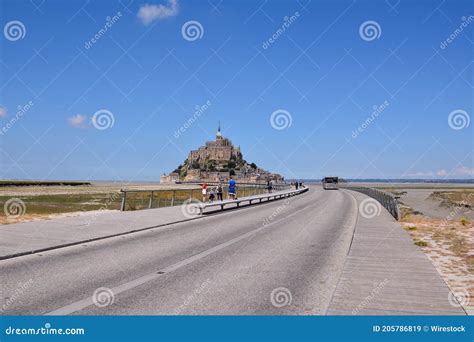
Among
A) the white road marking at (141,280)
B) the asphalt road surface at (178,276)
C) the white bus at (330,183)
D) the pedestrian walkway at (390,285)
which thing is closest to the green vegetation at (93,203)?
the asphalt road surface at (178,276)

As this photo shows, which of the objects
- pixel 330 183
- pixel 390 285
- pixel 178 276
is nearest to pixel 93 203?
pixel 178 276

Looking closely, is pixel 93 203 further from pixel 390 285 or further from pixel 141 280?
pixel 390 285

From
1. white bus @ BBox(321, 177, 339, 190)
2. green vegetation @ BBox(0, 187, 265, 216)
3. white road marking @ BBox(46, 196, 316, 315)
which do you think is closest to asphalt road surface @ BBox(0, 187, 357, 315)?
white road marking @ BBox(46, 196, 316, 315)

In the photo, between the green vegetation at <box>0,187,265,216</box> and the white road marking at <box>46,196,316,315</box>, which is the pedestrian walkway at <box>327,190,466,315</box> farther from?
the green vegetation at <box>0,187,265,216</box>

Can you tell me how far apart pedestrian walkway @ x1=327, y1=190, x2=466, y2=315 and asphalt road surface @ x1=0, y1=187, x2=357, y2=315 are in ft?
1.00

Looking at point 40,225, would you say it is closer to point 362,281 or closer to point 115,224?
point 115,224

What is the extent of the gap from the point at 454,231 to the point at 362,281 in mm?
11259

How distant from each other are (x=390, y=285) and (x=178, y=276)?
387cm

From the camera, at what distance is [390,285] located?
8.12m

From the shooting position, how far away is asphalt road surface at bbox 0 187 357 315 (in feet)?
21.5

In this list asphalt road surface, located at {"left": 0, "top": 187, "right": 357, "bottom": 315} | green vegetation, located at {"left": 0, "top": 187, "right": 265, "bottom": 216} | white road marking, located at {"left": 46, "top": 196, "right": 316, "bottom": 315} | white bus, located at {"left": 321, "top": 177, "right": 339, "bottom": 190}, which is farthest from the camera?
white bus, located at {"left": 321, "top": 177, "right": 339, "bottom": 190}

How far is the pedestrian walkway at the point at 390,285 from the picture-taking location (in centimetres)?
661

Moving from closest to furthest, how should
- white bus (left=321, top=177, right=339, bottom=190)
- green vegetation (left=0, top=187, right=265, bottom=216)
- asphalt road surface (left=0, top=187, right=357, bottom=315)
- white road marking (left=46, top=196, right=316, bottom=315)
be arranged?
white road marking (left=46, top=196, right=316, bottom=315)
asphalt road surface (left=0, top=187, right=357, bottom=315)
green vegetation (left=0, top=187, right=265, bottom=216)
white bus (left=321, top=177, right=339, bottom=190)
